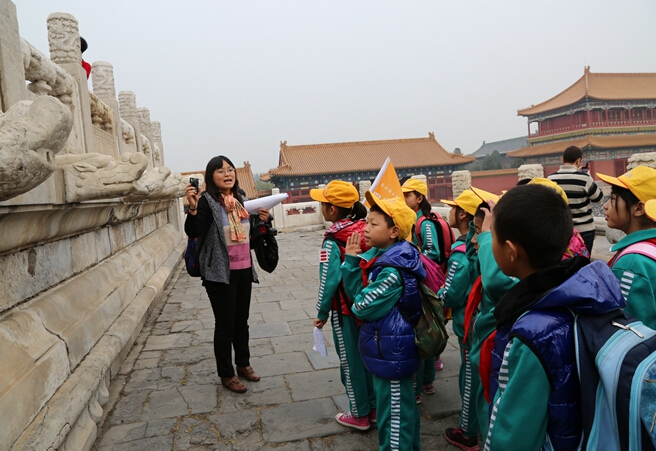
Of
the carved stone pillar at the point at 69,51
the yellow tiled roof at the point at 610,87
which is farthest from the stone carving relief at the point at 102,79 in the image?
the yellow tiled roof at the point at 610,87

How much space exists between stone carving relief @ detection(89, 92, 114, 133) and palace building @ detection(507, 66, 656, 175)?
2710cm

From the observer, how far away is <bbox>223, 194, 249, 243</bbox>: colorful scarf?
3400 millimetres

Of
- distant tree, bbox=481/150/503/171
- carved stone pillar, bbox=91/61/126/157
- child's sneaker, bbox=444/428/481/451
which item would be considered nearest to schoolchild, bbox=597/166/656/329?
child's sneaker, bbox=444/428/481/451

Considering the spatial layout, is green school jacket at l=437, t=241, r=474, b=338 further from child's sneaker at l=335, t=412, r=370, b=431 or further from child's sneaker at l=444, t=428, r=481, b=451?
child's sneaker at l=335, t=412, r=370, b=431

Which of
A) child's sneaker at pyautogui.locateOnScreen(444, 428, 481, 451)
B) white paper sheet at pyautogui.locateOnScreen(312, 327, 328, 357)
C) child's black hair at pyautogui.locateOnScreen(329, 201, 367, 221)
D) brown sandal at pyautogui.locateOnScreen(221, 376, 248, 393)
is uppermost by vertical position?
child's black hair at pyautogui.locateOnScreen(329, 201, 367, 221)

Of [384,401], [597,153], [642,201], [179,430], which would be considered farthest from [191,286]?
[597,153]

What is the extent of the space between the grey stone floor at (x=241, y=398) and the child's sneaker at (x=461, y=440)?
4 centimetres

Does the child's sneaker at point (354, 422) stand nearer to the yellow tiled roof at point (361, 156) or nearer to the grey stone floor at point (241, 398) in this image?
the grey stone floor at point (241, 398)

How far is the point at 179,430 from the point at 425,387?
Answer: 1583 millimetres

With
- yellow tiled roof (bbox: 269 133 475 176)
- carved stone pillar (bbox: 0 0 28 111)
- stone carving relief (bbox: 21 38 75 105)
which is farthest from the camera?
yellow tiled roof (bbox: 269 133 475 176)

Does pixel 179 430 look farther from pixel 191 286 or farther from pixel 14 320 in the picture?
pixel 191 286

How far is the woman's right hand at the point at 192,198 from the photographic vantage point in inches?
127

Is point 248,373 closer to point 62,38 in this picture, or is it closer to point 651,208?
point 651,208

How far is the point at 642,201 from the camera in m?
2.02
